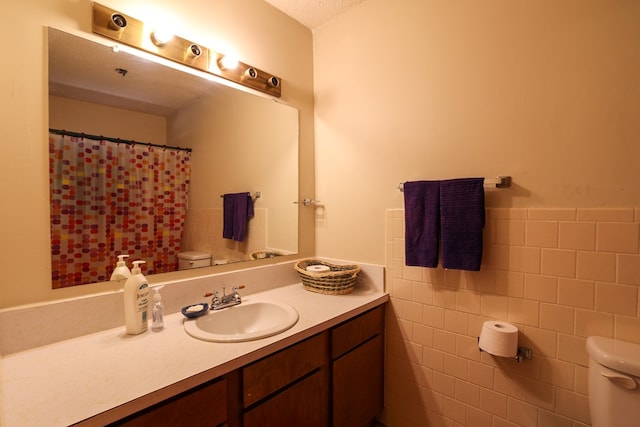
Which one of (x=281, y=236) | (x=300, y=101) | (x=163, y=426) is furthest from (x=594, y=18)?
(x=163, y=426)

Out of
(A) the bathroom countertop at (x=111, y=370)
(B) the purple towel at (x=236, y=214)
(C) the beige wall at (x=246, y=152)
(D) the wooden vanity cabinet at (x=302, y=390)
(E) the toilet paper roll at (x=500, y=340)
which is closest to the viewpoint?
(A) the bathroom countertop at (x=111, y=370)

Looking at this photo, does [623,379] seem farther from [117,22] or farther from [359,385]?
[117,22]

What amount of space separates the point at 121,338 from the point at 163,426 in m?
0.42

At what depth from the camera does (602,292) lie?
3.45 feet

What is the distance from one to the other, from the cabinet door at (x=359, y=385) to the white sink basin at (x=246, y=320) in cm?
33

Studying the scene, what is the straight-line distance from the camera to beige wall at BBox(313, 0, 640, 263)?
104 centimetres

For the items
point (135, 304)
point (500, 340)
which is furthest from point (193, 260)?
point (500, 340)

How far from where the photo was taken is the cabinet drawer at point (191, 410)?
2.47 feet

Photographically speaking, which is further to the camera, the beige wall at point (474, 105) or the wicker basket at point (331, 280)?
the wicker basket at point (331, 280)

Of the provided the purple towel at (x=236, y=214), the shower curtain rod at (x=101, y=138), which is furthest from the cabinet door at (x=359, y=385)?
the shower curtain rod at (x=101, y=138)

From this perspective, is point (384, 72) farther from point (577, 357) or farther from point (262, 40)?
point (577, 357)

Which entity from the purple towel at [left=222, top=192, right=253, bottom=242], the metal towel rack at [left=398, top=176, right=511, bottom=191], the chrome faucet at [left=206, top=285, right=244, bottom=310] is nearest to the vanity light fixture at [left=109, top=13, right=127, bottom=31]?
the purple towel at [left=222, top=192, right=253, bottom=242]

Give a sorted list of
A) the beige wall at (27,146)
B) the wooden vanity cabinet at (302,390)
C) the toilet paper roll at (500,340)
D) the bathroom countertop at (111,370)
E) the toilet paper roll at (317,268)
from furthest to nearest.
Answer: the toilet paper roll at (317,268), the toilet paper roll at (500,340), the beige wall at (27,146), the wooden vanity cabinet at (302,390), the bathroom countertop at (111,370)

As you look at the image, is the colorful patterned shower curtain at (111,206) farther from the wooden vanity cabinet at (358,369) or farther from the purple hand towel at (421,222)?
the purple hand towel at (421,222)
